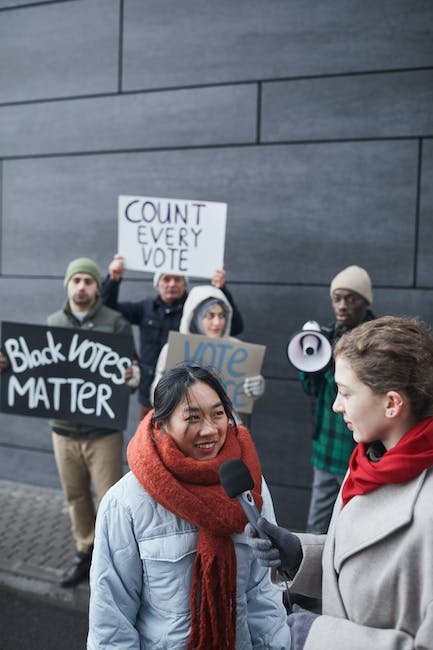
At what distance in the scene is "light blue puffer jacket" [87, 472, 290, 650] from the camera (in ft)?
5.98

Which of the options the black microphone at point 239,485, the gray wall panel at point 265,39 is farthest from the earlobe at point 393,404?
the gray wall panel at point 265,39

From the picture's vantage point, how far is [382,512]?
4.58 feet

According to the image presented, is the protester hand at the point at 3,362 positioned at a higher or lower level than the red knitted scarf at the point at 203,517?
higher

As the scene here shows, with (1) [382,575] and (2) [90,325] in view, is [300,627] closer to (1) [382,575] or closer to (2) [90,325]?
(1) [382,575]

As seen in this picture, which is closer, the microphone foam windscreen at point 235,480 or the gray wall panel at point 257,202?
the microphone foam windscreen at point 235,480

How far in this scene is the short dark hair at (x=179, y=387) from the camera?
1.87 metres

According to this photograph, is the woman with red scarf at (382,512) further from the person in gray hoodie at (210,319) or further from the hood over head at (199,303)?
the hood over head at (199,303)

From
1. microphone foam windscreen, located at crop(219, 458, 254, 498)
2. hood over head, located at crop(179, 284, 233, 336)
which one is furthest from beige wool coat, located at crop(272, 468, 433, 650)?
hood over head, located at crop(179, 284, 233, 336)

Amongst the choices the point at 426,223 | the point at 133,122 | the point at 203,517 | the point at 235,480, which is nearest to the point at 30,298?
the point at 133,122

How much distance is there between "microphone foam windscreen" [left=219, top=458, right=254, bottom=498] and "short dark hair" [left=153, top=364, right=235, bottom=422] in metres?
0.34

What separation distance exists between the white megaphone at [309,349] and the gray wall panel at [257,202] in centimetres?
132

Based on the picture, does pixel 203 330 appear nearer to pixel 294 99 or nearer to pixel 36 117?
pixel 294 99

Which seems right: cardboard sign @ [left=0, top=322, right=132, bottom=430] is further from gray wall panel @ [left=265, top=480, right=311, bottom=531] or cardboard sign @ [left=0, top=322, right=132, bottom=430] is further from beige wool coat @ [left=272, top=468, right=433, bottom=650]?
beige wool coat @ [left=272, top=468, right=433, bottom=650]

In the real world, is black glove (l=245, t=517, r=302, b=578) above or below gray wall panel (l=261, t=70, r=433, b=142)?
below
